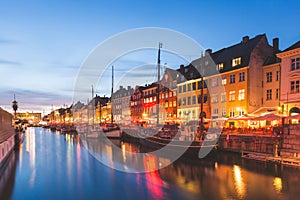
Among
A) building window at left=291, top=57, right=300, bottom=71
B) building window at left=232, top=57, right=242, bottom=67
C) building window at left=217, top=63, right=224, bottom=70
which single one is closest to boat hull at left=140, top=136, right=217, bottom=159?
building window at left=291, top=57, right=300, bottom=71

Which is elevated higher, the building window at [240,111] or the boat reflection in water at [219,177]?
the building window at [240,111]

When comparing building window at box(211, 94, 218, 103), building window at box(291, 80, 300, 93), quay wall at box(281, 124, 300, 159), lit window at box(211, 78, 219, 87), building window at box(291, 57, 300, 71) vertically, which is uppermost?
building window at box(291, 57, 300, 71)

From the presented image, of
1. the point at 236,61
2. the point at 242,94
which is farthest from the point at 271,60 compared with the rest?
the point at 242,94

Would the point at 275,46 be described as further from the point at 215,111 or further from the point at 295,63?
the point at 215,111

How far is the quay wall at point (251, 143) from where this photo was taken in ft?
96.3

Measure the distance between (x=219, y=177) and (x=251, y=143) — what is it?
37.6 feet

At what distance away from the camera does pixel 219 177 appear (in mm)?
22688

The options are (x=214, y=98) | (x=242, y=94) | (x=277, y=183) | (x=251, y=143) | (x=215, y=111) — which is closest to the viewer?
(x=277, y=183)

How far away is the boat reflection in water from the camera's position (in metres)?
18.3

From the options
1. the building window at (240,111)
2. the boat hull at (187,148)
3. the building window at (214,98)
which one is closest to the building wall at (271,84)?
the building window at (240,111)

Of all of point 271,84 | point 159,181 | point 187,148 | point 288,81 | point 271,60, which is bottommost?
point 159,181

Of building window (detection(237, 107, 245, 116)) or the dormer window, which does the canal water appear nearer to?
building window (detection(237, 107, 245, 116))

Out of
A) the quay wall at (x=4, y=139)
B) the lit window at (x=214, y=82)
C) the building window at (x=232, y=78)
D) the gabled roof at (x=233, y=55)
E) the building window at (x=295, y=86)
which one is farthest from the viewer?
the lit window at (x=214, y=82)

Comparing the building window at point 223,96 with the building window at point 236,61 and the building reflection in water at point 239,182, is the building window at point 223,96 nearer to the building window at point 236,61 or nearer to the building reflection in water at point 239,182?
the building window at point 236,61
